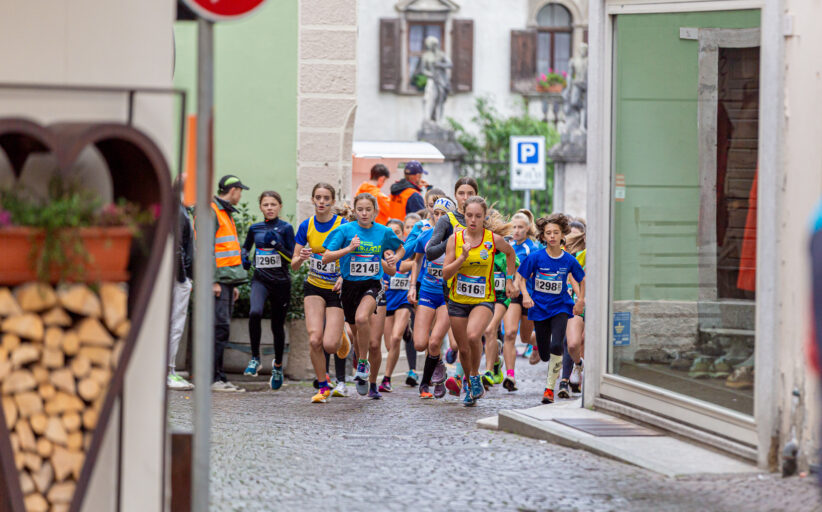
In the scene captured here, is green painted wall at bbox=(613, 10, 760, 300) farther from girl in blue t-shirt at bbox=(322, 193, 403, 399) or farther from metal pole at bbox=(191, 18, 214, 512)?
metal pole at bbox=(191, 18, 214, 512)

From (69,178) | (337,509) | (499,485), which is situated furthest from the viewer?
(499,485)

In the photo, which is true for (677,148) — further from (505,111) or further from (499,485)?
(505,111)

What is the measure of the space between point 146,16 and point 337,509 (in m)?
2.55

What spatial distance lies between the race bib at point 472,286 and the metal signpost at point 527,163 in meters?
10.6

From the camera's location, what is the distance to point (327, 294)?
11.9 m

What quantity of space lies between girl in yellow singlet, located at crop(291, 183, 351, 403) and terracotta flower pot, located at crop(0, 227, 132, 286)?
6.33 metres

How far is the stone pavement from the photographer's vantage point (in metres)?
6.80

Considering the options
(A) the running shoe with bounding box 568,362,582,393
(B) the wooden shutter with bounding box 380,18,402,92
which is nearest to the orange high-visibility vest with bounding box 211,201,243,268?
(A) the running shoe with bounding box 568,362,582,393

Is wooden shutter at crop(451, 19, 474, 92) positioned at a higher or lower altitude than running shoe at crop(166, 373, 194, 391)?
higher

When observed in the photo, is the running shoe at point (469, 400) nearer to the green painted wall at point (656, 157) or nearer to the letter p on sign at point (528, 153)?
the green painted wall at point (656, 157)

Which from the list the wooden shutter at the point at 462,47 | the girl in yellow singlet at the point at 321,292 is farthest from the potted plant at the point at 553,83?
the girl in yellow singlet at the point at 321,292

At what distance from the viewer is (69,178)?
5.34 m

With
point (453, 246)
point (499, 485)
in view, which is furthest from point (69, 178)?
point (453, 246)

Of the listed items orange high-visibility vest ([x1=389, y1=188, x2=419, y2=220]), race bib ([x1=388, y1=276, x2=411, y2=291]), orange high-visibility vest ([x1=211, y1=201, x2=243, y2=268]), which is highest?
orange high-visibility vest ([x1=389, y1=188, x2=419, y2=220])
